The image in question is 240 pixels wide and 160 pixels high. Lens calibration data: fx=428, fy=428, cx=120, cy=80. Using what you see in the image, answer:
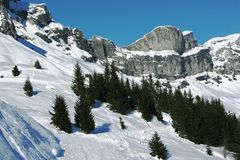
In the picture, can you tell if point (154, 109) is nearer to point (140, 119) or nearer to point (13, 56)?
point (140, 119)

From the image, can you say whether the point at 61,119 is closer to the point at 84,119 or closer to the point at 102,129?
the point at 84,119

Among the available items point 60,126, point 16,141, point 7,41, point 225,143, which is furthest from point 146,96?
point 7,41

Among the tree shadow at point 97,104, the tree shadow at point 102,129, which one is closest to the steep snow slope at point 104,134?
the tree shadow at point 102,129

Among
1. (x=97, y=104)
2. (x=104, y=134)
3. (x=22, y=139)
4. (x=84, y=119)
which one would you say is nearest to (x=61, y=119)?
(x=84, y=119)

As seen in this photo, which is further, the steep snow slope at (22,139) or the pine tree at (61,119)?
the pine tree at (61,119)

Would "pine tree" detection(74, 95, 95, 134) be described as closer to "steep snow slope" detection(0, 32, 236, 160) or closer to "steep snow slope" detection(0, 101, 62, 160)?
"steep snow slope" detection(0, 32, 236, 160)

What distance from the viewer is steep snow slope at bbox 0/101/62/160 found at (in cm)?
2268

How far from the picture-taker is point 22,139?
975 inches

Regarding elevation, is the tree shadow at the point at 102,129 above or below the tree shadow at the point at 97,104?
below

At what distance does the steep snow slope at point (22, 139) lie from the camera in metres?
22.7

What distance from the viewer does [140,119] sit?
5425 cm

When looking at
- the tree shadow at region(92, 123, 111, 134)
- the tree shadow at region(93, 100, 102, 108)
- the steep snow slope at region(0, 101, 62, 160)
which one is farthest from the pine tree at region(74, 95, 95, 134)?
the tree shadow at region(93, 100, 102, 108)

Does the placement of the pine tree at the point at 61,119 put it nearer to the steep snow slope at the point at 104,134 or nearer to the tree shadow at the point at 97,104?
the steep snow slope at the point at 104,134

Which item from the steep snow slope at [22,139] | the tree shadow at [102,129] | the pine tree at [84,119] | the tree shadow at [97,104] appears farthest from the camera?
the tree shadow at [97,104]
